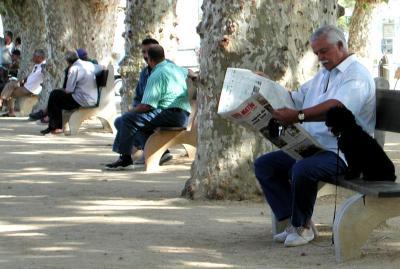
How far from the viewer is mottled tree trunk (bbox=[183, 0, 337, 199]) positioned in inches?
377

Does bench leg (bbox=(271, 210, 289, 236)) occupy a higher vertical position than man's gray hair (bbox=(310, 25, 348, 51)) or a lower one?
lower

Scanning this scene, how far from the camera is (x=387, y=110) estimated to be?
6.94m

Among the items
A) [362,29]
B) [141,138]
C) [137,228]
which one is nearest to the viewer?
[137,228]

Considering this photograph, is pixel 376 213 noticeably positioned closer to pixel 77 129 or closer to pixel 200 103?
pixel 200 103

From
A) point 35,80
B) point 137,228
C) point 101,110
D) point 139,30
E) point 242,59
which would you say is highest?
point 139,30

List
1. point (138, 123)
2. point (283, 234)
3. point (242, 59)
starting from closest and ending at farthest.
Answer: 1. point (283, 234)
2. point (242, 59)
3. point (138, 123)

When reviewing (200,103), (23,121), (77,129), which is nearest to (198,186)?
(200,103)

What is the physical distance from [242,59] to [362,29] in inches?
684

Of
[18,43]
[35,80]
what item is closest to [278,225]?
[35,80]

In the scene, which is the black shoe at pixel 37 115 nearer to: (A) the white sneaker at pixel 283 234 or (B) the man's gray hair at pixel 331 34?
(A) the white sneaker at pixel 283 234

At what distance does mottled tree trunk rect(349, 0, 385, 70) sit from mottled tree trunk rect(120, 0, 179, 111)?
35.9ft

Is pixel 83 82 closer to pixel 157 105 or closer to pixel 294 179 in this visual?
pixel 157 105

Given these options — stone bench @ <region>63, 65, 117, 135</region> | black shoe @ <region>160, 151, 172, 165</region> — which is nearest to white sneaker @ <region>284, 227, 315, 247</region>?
black shoe @ <region>160, 151, 172, 165</region>

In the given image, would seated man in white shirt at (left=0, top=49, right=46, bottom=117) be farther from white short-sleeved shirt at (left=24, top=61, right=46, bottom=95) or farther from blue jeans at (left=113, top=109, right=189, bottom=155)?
blue jeans at (left=113, top=109, right=189, bottom=155)
